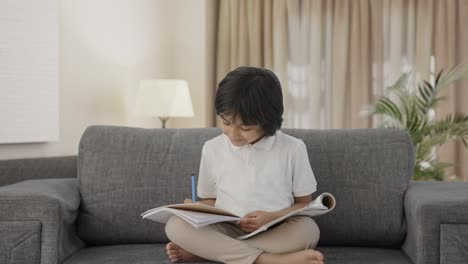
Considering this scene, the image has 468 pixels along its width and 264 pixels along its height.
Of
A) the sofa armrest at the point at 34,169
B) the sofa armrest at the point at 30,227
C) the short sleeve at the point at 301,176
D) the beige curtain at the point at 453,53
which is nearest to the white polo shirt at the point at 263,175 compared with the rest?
the short sleeve at the point at 301,176

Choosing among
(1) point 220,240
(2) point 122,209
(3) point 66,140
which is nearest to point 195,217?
(1) point 220,240

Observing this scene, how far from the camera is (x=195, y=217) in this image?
2.27 m

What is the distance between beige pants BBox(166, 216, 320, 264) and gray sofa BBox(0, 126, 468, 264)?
4.8 inches

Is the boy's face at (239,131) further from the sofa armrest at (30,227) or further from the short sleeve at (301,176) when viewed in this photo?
the sofa armrest at (30,227)

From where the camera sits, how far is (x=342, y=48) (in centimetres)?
553

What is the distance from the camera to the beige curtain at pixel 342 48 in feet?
17.5

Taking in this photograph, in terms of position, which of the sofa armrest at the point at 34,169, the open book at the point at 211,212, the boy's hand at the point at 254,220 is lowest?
the boy's hand at the point at 254,220

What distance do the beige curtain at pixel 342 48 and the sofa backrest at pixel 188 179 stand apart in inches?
109

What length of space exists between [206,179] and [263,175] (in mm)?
222

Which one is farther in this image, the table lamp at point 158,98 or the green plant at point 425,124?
the table lamp at point 158,98

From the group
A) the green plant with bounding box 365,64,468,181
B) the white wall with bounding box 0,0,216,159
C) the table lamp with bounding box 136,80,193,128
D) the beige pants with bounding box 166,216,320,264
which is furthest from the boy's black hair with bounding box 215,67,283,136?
the table lamp with bounding box 136,80,193,128

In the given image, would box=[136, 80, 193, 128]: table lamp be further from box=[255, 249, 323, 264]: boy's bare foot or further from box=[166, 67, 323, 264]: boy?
box=[255, 249, 323, 264]: boy's bare foot

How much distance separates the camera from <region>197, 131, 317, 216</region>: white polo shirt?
2525 mm

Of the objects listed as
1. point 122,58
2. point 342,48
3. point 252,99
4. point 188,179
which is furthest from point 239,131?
point 342,48
